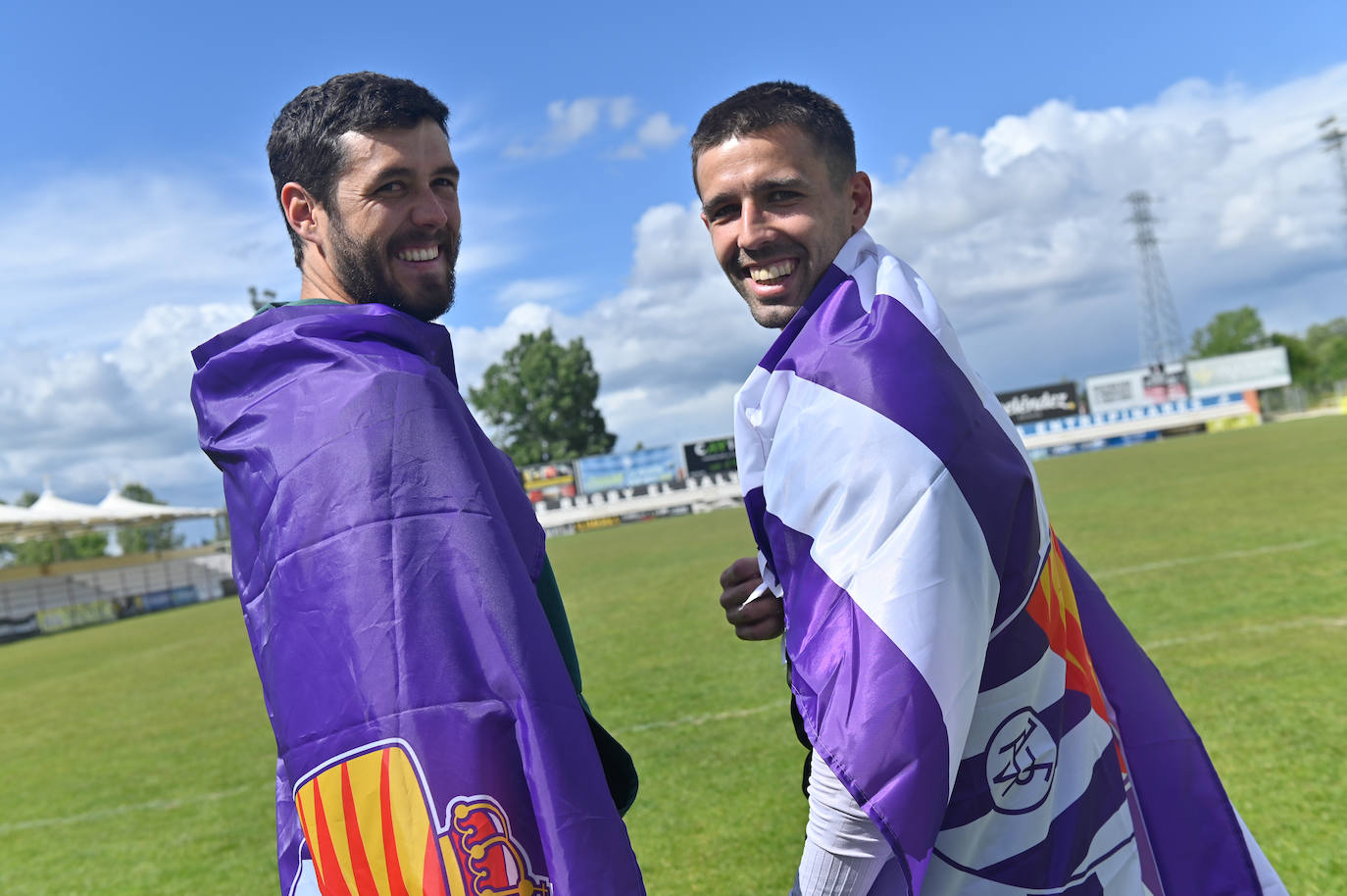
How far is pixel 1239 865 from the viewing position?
172cm

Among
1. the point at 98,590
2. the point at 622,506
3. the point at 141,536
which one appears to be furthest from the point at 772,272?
the point at 141,536

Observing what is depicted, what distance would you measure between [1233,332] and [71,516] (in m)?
100

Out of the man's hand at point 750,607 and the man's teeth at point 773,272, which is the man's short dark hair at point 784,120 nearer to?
the man's teeth at point 773,272

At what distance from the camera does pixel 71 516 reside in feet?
152

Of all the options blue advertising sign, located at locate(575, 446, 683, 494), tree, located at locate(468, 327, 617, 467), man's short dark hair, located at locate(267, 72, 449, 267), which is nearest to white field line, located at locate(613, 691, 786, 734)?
man's short dark hair, located at locate(267, 72, 449, 267)

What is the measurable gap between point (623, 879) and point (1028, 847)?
692 millimetres

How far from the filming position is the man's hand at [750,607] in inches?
70.6

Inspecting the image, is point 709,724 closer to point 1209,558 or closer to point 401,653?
point 401,653

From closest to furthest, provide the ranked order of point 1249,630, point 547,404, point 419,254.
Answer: point 419,254
point 1249,630
point 547,404

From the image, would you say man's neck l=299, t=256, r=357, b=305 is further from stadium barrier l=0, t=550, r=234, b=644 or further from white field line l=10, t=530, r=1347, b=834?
stadium barrier l=0, t=550, r=234, b=644

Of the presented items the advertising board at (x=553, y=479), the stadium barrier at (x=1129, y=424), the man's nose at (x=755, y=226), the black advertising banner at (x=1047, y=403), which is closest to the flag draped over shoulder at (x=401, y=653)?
the man's nose at (x=755, y=226)

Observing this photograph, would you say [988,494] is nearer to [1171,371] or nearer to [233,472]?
[233,472]

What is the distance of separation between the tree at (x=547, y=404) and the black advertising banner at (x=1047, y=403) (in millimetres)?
33089

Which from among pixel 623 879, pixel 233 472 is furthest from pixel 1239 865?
pixel 233 472
